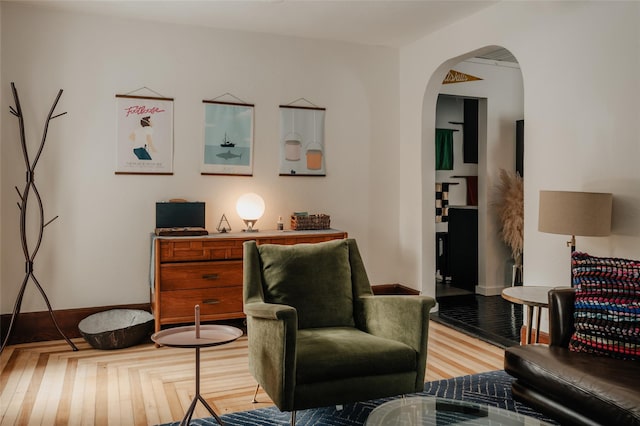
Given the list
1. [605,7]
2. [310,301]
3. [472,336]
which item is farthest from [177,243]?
[605,7]

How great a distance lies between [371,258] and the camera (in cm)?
546

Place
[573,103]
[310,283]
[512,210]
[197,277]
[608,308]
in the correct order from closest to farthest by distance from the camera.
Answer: [608,308] < [310,283] < [573,103] < [197,277] < [512,210]

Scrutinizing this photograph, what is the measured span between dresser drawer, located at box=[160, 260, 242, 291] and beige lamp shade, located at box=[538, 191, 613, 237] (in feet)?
7.99

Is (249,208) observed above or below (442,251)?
above

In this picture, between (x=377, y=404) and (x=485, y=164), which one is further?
(x=485, y=164)

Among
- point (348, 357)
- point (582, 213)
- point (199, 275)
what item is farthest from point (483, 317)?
point (348, 357)

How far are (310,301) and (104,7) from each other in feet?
9.49

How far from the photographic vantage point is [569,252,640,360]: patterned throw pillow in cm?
258

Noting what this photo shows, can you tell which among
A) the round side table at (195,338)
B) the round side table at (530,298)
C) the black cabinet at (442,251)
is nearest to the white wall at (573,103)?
the round side table at (530,298)

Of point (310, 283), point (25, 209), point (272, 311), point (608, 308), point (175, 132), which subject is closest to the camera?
point (272, 311)

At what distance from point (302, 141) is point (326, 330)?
8.31ft

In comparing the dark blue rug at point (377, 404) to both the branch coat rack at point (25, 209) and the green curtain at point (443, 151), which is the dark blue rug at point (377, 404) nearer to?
the branch coat rack at point (25, 209)

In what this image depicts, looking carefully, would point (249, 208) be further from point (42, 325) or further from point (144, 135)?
point (42, 325)

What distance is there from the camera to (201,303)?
434 centimetres
